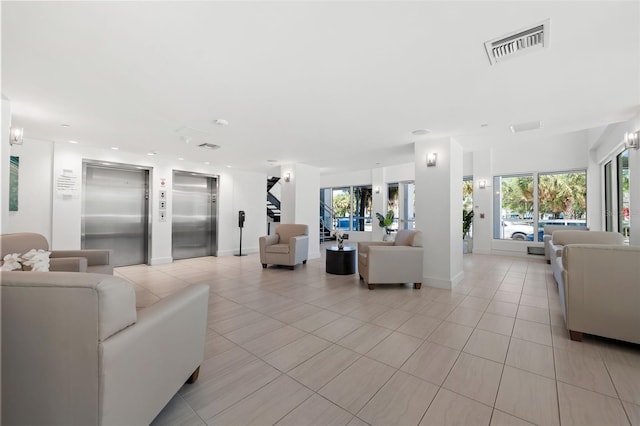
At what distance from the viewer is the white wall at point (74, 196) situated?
477 centimetres

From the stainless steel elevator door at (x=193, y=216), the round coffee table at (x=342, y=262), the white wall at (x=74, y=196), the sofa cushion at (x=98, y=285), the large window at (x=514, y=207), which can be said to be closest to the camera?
the sofa cushion at (x=98, y=285)

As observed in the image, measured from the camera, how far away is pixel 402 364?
220 centimetres

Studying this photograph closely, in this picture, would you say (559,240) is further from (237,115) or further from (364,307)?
(237,115)

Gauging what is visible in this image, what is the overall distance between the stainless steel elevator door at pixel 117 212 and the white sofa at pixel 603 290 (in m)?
7.63

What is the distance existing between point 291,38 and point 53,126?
4391 millimetres

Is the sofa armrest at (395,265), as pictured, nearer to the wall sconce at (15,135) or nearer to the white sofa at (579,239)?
the white sofa at (579,239)

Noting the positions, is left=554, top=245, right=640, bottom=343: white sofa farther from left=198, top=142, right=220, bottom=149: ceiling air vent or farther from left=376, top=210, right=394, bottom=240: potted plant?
left=376, top=210, right=394, bottom=240: potted plant

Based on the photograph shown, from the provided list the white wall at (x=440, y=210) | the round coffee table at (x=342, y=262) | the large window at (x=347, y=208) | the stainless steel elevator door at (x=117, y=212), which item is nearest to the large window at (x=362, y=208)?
the large window at (x=347, y=208)

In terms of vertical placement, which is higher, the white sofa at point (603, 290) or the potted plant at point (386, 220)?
the potted plant at point (386, 220)

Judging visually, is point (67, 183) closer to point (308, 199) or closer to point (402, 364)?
point (308, 199)

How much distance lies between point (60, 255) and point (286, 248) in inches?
140

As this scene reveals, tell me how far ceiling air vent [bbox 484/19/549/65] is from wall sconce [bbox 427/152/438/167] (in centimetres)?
244

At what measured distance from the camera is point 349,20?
1.81m

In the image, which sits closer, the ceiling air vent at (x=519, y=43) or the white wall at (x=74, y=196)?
the ceiling air vent at (x=519, y=43)
